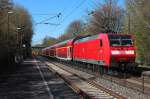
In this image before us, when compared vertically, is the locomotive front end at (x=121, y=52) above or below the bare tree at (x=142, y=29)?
below

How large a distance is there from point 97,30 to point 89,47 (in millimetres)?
46083

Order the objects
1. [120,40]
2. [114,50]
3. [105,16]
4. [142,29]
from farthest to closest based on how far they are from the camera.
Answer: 1. [105,16]
2. [142,29]
3. [120,40]
4. [114,50]

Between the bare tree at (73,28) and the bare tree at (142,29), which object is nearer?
the bare tree at (142,29)

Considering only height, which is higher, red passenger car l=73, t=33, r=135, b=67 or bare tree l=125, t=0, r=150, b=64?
bare tree l=125, t=0, r=150, b=64

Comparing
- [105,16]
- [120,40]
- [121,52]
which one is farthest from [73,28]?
[121,52]

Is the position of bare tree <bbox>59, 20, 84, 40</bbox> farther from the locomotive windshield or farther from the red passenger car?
the locomotive windshield

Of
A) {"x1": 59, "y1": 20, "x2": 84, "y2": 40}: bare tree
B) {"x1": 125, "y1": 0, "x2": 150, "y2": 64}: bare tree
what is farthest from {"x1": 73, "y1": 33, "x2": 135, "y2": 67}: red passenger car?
{"x1": 59, "y1": 20, "x2": 84, "y2": 40}: bare tree

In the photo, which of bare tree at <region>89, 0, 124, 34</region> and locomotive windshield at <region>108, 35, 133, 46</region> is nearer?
locomotive windshield at <region>108, 35, 133, 46</region>

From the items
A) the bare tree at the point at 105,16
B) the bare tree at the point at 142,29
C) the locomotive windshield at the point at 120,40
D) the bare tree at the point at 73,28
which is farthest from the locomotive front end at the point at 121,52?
the bare tree at the point at 73,28

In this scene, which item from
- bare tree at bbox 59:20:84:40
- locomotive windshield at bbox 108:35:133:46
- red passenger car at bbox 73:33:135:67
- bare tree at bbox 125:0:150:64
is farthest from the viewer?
bare tree at bbox 59:20:84:40

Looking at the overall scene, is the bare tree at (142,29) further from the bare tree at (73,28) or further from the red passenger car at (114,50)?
the bare tree at (73,28)

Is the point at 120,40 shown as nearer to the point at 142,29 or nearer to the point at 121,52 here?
the point at 121,52

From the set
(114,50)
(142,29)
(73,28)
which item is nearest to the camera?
(114,50)

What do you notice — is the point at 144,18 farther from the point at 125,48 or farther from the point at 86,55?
the point at 125,48
